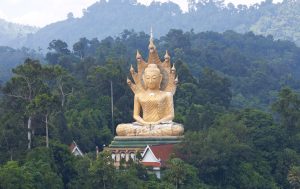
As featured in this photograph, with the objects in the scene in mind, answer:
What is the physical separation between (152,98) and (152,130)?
135cm

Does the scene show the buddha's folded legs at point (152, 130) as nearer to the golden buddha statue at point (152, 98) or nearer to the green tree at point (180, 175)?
the golden buddha statue at point (152, 98)

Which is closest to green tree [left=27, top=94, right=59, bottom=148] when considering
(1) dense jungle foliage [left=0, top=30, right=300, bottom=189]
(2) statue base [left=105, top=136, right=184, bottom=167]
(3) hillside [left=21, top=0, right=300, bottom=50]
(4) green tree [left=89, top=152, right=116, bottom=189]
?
(1) dense jungle foliage [left=0, top=30, right=300, bottom=189]

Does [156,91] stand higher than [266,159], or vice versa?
[156,91]

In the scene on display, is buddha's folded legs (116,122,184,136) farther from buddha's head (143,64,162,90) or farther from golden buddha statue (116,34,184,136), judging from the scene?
buddha's head (143,64,162,90)

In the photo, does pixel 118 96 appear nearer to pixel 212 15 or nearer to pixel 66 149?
pixel 66 149

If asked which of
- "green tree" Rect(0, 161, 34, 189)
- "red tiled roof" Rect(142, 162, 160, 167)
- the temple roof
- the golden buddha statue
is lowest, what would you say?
"red tiled roof" Rect(142, 162, 160, 167)

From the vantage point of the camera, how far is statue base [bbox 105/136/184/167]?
30.6 m

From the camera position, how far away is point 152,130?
31.9 m

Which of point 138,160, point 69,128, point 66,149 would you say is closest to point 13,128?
point 66,149

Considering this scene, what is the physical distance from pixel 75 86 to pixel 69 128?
5994 millimetres

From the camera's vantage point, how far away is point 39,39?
152000 mm

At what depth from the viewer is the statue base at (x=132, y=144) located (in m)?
30.6

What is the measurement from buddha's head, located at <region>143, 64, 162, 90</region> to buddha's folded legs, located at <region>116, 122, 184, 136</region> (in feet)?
4.95

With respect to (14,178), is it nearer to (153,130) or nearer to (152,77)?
(153,130)
